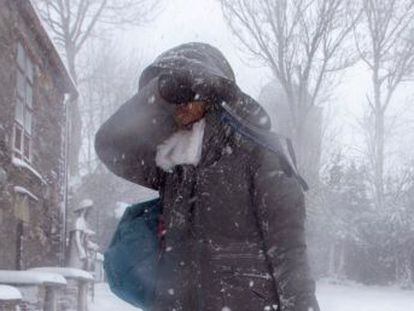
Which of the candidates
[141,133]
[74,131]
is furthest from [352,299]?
[74,131]

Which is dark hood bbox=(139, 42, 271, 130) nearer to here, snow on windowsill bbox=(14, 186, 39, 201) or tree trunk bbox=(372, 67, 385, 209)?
snow on windowsill bbox=(14, 186, 39, 201)

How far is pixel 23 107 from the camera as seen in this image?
8352 millimetres

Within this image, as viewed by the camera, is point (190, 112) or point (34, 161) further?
point (34, 161)

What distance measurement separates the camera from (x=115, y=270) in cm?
222

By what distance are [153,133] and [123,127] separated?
0.32 feet

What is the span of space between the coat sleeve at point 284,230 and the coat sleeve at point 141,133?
14.6 inches

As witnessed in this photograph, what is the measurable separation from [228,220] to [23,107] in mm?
6639

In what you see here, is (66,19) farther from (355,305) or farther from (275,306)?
(275,306)

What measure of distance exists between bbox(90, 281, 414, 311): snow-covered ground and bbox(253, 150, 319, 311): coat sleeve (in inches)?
357

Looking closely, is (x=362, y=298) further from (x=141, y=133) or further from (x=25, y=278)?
(x=141, y=133)

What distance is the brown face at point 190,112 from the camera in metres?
2.28

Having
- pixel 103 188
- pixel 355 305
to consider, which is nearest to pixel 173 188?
pixel 355 305

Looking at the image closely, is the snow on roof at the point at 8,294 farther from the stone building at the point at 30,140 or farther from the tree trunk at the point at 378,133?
the tree trunk at the point at 378,133

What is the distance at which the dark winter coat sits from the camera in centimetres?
207
